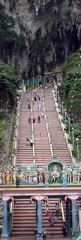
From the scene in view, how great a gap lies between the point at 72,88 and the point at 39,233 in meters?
24.9

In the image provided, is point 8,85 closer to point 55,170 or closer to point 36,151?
point 36,151

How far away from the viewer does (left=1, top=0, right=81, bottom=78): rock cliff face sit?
54781 mm

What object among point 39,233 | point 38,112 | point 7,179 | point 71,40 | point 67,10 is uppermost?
point 67,10

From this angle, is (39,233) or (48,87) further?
(48,87)

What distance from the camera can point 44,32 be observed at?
5734cm

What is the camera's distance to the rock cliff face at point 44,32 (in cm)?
5478

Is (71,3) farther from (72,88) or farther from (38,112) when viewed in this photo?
(38,112)

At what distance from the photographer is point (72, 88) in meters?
39.1

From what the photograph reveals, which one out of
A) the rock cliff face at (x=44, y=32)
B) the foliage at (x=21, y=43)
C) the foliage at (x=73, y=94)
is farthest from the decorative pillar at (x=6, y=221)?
the foliage at (x=21, y=43)

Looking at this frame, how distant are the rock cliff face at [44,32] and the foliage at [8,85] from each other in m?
14.6

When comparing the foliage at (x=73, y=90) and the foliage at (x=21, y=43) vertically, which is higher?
the foliage at (x=21, y=43)

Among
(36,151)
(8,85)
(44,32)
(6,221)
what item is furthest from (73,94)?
(6,221)

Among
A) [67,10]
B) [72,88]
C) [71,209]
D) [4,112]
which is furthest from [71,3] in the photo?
[71,209]

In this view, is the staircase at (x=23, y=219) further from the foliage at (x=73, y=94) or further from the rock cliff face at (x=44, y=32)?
the rock cliff face at (x=44, y=32)
